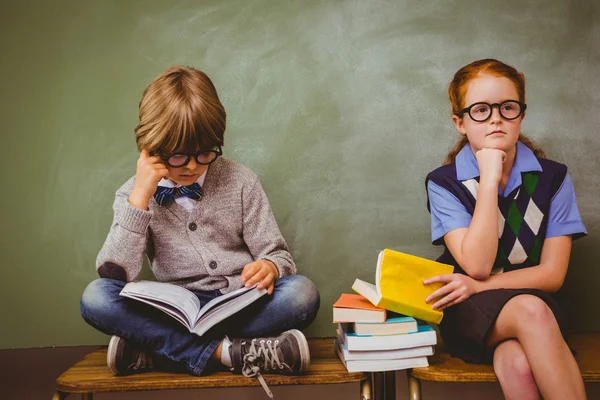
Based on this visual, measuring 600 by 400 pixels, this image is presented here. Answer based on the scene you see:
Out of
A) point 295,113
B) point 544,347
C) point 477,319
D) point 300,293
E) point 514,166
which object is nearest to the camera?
point 544,347

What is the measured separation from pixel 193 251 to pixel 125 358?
1.01 ft

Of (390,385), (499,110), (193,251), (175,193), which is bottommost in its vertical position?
(390,385)

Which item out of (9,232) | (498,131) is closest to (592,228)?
(498,131)

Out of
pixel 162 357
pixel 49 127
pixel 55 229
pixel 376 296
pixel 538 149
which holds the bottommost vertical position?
pixel 162 357

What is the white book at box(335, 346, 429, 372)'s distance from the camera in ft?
3.99

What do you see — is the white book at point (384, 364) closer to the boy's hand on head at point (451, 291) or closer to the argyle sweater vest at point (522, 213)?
the boy's hand on head at point (451, 291)

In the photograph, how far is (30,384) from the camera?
164 cm

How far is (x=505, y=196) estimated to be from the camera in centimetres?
136

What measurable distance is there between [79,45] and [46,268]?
626 millimetres

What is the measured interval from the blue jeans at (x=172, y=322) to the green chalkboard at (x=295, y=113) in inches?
15.6

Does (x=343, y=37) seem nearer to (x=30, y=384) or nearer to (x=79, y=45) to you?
(x=79, y=45)

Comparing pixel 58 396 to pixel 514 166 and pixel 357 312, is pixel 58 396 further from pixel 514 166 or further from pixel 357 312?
pixel 514 166

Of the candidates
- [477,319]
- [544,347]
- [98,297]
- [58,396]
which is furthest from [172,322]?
[544,347]

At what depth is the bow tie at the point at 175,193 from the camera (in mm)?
1418
